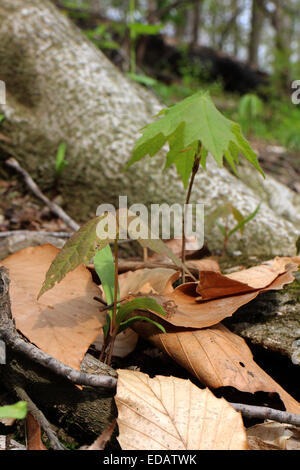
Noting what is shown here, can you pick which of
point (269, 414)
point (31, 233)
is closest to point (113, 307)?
point (269, 414)

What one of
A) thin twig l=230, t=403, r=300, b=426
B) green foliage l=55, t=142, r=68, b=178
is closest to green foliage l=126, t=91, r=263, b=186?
thin twig l=230, t=403, r=300, b=426

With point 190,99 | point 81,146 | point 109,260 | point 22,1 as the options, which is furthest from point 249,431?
point 22,1

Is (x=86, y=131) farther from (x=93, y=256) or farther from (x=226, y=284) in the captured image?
(x=93, y=256)

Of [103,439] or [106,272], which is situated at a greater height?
[106,272]

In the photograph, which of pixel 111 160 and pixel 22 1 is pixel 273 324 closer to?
pixel 111 160

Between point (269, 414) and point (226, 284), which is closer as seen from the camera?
point (269, 414)

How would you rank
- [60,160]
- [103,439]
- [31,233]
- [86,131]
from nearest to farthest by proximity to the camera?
[103,439] < [31,233] < [60,160] < [86,131]

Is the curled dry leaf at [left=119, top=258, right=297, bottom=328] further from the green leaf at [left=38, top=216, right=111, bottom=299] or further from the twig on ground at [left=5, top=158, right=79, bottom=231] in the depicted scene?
the twig on ground at [left=5, top=158, right=79, bottom=231]

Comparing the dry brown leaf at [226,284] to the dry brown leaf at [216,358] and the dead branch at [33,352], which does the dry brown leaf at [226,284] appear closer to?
the dry brown leaf at [216,358]
